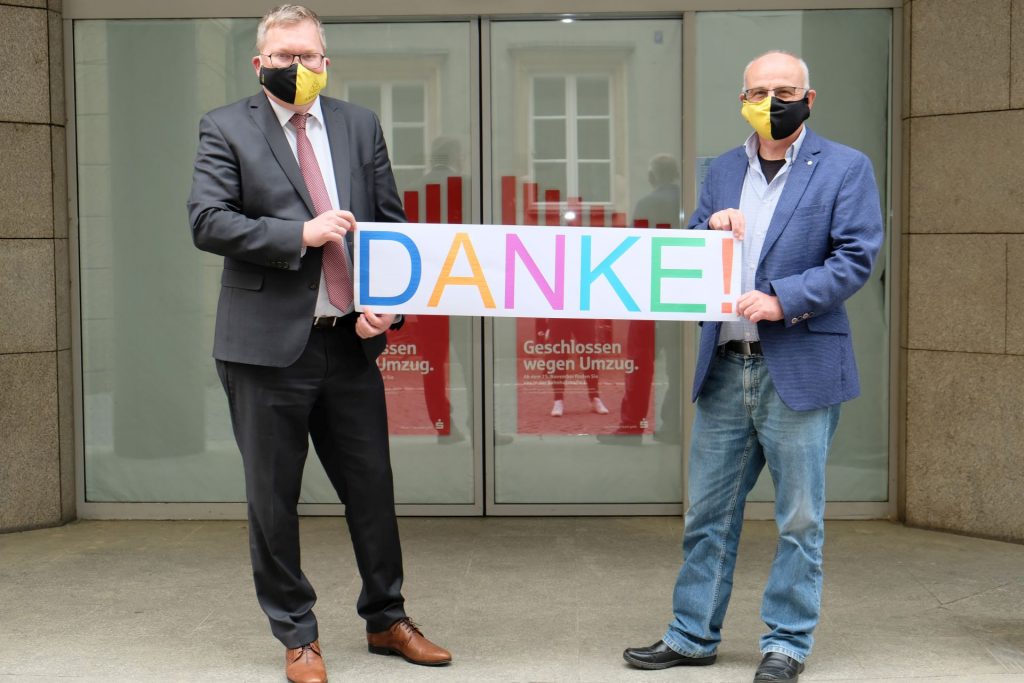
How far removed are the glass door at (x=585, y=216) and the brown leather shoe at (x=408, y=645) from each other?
2.46 meters

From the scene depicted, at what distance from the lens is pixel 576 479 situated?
22.2ft

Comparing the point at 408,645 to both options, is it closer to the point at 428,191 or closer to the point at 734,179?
the point at 734,179

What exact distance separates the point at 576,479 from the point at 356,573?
1.64 meters

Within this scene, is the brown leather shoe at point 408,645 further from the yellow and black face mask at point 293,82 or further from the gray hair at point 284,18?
the gray hair at point 284,18

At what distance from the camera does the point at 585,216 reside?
21.7 feet

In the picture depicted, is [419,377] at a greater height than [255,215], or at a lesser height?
lesser

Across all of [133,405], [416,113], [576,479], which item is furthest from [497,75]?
Answer: [133,405]

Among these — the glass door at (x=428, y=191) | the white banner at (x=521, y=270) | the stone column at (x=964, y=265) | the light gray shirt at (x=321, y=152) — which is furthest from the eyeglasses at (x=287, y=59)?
the stone column at (x=964, y=265)

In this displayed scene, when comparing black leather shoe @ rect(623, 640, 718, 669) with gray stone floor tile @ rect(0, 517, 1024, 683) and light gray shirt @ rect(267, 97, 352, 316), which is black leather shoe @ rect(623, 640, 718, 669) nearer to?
gray stone floor tile @ rect(0, 517, 1024, 683)

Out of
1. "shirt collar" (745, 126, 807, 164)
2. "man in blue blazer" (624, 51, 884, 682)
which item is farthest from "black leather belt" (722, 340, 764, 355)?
"shirt collar" (745, 126, 807, 164)

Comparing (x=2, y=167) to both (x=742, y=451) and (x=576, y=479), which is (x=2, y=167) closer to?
(x=576, y=479)

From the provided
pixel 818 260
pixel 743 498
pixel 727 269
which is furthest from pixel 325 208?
pixel 743 498

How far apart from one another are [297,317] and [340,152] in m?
0.59

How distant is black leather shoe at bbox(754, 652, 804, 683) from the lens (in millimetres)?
3977
